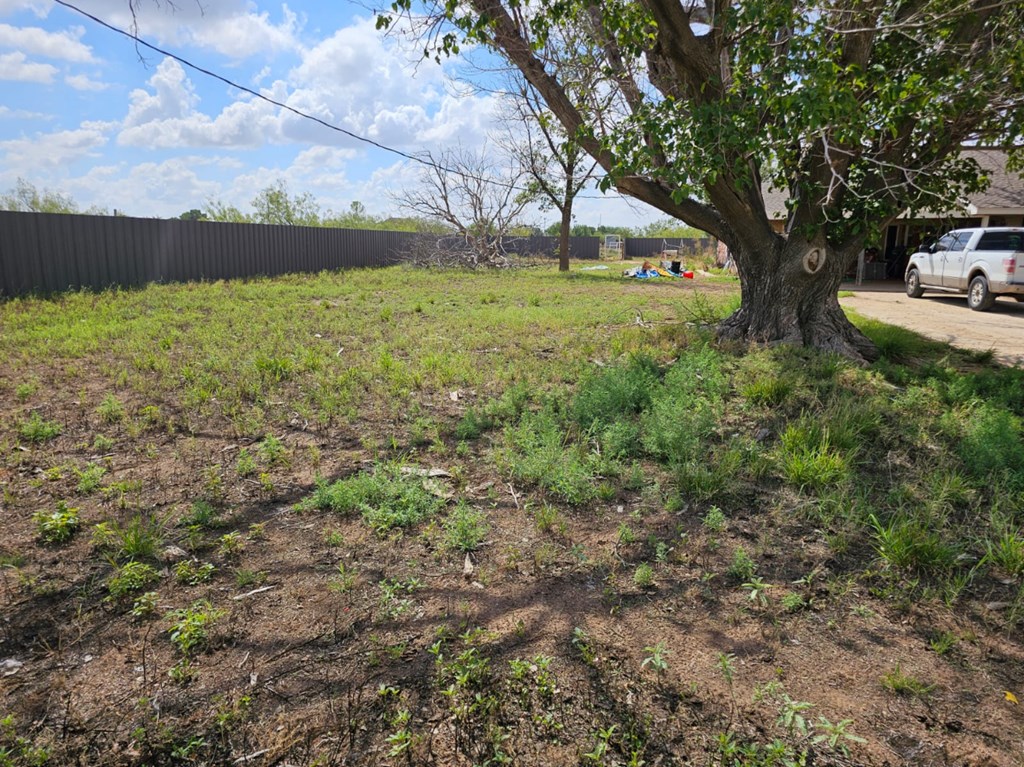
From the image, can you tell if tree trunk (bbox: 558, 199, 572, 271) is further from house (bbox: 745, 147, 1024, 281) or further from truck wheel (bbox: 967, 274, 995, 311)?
truck wheel (bbox: 967, 274, 995, 311)

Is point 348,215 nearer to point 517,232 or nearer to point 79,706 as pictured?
point 517,232

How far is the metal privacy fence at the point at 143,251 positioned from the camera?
11.6 metres

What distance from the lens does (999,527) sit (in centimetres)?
354

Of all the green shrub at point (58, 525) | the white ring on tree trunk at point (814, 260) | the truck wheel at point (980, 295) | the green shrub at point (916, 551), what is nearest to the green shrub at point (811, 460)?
the green shrub at point (916, 551)

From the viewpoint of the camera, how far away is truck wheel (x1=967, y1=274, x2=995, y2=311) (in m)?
13.5

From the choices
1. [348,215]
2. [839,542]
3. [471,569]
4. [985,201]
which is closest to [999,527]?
[839,542]

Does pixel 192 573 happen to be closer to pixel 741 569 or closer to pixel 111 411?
pixel 741 569

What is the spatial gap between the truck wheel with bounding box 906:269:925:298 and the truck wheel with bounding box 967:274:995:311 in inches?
Answer: 93.4

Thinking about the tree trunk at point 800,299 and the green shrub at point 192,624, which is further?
the tree trunk at point 800,299

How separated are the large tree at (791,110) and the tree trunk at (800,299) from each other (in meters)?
0.02

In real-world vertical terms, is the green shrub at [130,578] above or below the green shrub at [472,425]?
below

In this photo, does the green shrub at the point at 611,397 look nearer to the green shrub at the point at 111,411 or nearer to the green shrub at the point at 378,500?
the green shrub at the point at 378,500

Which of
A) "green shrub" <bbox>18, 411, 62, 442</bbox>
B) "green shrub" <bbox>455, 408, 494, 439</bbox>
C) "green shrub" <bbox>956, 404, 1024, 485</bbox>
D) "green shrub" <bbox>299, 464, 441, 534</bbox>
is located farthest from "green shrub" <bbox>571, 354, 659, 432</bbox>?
"green shrub" <bbox>18, 411, 62, 442</bbox>

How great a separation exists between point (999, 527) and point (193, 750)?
424 centimetres
